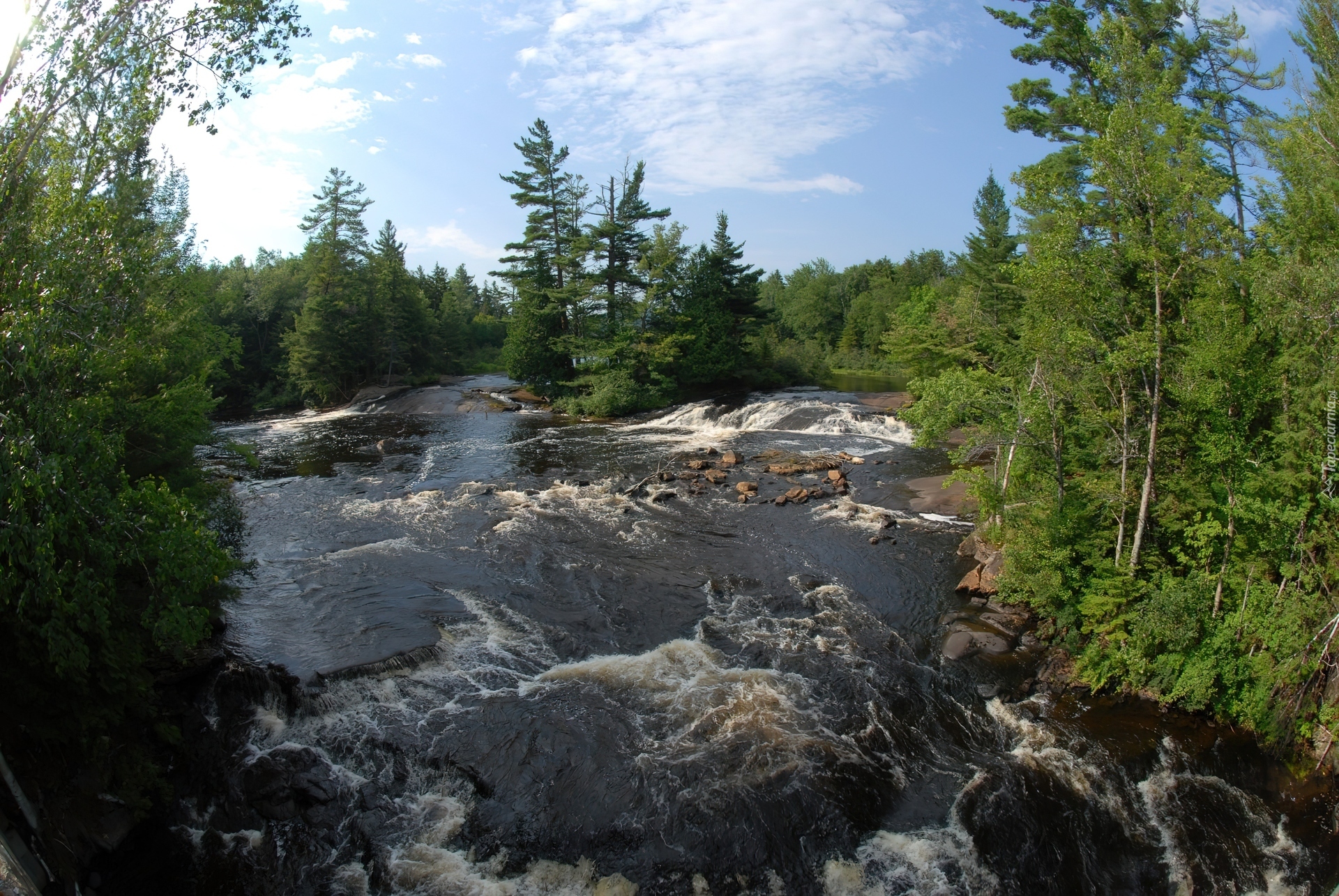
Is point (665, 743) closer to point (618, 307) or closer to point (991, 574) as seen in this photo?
point (991, 574)

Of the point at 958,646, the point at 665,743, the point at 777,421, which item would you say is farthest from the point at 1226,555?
the point at 777,421

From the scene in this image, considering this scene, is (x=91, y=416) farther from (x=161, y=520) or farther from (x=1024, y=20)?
(x=1024, y=20)

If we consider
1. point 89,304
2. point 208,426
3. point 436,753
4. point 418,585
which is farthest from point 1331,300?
point 208,426

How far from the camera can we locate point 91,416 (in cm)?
757

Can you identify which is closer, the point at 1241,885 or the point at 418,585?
the point at 1241,885

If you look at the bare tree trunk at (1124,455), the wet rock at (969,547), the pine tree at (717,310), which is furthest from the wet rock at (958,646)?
the pine tree at (717,310)

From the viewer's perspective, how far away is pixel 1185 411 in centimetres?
1045

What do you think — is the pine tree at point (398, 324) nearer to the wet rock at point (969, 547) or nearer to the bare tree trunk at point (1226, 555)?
the wet rock at point (969, 547)

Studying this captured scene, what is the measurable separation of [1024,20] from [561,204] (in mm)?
25756

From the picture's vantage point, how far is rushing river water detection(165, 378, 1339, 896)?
25.6 feet

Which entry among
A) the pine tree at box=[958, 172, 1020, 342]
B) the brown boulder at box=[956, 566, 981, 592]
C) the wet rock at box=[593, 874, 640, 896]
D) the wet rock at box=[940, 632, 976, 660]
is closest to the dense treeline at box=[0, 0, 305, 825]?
the wet rock at box=[593, 874, 640, 896]

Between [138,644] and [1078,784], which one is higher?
[138,644]

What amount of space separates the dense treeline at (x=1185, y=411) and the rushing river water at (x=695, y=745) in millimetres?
1204

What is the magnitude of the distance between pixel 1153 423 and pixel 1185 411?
49cm
